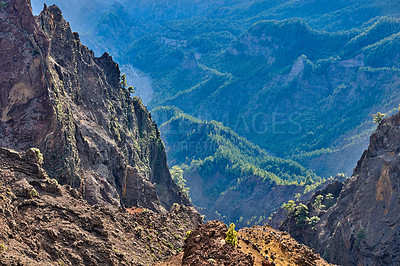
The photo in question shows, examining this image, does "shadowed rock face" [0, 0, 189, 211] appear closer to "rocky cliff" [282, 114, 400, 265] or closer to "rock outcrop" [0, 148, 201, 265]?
"rock outcrop" [0, 148, 201, 265]

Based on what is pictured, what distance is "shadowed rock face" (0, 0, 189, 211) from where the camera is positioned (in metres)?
66.9

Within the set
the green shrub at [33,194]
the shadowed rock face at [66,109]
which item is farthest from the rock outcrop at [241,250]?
the shadowed rock face at [66,109]

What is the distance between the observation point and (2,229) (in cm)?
3541

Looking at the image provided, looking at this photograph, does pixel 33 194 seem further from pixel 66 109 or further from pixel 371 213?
pixel 371 213

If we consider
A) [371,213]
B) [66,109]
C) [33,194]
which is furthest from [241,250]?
[371,213]

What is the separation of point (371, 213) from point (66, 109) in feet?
180

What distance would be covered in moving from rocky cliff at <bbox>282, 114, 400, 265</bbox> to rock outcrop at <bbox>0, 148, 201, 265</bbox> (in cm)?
4415

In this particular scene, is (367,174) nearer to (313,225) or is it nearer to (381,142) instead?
(381,142)

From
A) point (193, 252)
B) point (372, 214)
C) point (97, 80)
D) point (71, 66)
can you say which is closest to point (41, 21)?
point (71, 66)

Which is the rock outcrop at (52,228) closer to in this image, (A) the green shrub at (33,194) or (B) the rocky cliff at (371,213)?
(A) the green shrub at (33,194)

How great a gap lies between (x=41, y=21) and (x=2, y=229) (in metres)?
57.7

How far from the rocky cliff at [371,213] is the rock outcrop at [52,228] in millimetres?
44153

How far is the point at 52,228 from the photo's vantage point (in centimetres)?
4072

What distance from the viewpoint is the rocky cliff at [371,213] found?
8581 cm
